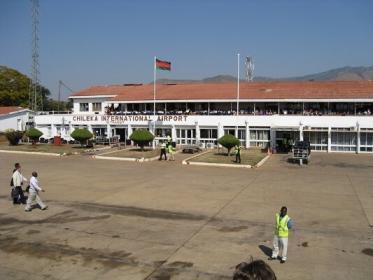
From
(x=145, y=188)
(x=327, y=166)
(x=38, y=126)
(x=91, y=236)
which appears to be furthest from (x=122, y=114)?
(x=91, y=236)

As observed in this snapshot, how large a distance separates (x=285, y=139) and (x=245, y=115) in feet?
14.3

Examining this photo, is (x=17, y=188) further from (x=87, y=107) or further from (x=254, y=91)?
(x=87, y=107)

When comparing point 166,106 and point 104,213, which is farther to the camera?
point 166,106

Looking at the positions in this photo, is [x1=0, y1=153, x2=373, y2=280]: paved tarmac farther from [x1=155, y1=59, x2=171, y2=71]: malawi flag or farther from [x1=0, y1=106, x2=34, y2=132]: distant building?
[x1=0, y1=106, x2=34, y2=132]: distant building

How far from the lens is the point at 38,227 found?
1381 centimetres

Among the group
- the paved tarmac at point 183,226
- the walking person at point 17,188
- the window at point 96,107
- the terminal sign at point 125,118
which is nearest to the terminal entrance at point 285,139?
the terminal sign at point 125,118

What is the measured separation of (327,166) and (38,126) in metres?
32.6

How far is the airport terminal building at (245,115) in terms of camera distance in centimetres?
3741

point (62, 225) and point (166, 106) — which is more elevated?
point (166, 106)

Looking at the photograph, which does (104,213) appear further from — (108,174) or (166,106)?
(166,106)

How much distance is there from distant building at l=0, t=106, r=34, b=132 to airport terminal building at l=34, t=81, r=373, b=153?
6.35 m

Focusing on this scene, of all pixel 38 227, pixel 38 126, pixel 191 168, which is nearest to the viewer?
pixel 38 227

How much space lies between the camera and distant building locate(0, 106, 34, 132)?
2120 inches

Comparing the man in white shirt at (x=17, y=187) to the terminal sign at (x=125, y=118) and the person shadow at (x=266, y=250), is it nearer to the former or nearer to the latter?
the person shadow at (x=266, y=250)
